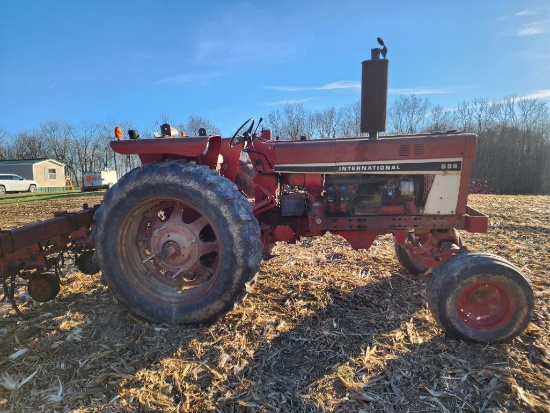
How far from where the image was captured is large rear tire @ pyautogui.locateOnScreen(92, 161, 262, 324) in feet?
9.38

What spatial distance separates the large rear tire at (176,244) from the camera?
2859mm

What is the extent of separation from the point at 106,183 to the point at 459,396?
35834 mm

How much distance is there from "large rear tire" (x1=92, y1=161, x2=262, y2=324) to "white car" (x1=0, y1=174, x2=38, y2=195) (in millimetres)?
34481

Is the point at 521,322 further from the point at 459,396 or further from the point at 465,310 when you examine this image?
the point at 459,396

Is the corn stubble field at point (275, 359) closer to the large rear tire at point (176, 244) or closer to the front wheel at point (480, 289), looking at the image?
the front wheel at point (480, 289)

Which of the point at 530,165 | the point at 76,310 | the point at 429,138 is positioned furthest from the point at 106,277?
the point at 530,165

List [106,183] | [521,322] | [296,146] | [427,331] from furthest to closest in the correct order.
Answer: [106,183] < [296,146] < [427,331] < [521,322]

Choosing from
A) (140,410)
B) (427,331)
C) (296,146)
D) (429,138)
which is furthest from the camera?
(296,146)

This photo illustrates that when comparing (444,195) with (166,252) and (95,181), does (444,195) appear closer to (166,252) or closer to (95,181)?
(166,252)

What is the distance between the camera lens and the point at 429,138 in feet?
11.0

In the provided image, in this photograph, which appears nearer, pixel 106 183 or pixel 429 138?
pixel 429 138

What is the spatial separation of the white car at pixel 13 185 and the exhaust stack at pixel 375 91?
35.7 m

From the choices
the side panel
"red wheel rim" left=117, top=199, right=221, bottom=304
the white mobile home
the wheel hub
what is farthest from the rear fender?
the white mobile home

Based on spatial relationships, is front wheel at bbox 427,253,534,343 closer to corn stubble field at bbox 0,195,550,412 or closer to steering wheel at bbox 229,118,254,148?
corn stubble field at bbox 0,195,550,412
